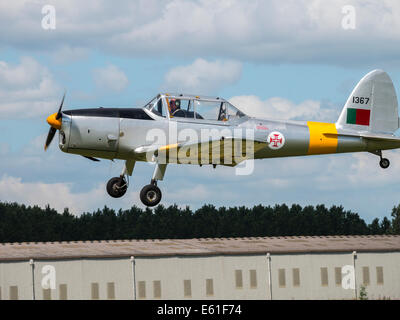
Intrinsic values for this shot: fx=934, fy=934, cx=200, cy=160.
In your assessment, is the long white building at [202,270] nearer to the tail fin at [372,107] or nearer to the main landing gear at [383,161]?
the tail fin at [372,107]

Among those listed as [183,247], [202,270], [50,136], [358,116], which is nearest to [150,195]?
[50,136]

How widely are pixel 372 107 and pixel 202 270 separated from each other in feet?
59.2

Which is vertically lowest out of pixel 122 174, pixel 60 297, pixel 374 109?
pixel 60 297

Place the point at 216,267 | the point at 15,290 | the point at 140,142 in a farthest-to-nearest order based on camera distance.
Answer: the point at 216,267, the point at 15,290, the point at 140,142

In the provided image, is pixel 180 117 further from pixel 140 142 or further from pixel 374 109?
pixel 374 109

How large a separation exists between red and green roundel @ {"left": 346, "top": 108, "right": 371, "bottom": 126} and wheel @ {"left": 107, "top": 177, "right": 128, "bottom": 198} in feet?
26.0

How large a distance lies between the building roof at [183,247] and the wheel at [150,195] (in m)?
18.2

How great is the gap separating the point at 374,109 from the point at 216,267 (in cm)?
1824

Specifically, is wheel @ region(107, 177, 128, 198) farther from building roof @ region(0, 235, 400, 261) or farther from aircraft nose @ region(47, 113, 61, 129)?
building roof @ region(0, 235, 400, 261)

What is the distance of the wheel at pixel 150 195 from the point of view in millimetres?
27031

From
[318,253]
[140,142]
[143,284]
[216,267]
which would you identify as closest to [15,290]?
[143,284]

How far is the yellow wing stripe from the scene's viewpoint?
96.4ft

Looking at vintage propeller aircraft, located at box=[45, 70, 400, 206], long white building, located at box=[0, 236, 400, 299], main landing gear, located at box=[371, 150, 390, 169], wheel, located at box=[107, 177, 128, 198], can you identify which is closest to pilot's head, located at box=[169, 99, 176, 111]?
vintage propeller aircraft, located at box=[45, 70, 400, 206]

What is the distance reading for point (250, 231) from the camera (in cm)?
13225
